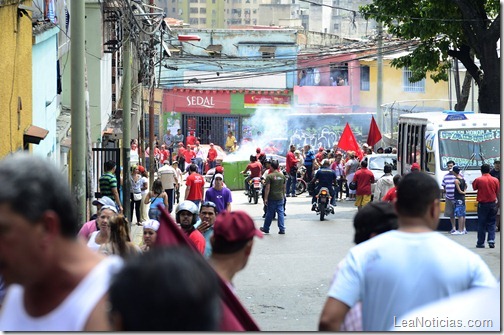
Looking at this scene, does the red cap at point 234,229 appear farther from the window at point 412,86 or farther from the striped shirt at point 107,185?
the window at point 412,86

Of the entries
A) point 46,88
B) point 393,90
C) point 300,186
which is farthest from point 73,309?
point 393,90

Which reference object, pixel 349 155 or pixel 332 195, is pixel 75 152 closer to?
pixel 332 195

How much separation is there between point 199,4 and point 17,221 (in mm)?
156765

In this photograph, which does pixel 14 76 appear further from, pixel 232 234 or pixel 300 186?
pixel 300 186

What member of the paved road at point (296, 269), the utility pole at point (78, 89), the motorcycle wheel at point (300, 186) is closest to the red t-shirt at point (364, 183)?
the paved road at point (296, 269)

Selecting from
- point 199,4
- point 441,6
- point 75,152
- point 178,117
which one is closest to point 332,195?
point 441,6

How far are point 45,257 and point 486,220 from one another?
1756 cm

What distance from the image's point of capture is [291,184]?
37.7m

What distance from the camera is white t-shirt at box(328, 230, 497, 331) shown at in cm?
507

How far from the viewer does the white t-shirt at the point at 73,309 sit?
346 cm

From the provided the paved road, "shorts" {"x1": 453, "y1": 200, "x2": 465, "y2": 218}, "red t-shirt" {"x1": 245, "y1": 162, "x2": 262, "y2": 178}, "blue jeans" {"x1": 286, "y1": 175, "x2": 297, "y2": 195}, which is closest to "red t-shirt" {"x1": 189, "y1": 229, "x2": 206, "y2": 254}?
the paved road

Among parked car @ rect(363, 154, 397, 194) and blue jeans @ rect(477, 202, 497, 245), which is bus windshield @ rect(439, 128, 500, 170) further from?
parked car @ rect(363, 154, 397, 194)

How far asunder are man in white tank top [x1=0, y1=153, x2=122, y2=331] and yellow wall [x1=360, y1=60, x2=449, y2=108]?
61235mm

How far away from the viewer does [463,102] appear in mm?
41281
